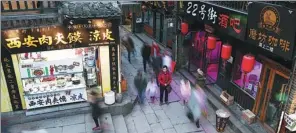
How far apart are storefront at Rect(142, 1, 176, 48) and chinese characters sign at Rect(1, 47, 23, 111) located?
Result: 32.8 ft

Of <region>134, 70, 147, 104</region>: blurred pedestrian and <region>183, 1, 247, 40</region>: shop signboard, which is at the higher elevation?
<region>183, 1, 247, 40</region>: shop signboard

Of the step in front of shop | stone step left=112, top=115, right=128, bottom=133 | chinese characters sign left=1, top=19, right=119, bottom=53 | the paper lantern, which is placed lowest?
stone step left=112, top=115, right=128, bottom=133

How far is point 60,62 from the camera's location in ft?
39.2

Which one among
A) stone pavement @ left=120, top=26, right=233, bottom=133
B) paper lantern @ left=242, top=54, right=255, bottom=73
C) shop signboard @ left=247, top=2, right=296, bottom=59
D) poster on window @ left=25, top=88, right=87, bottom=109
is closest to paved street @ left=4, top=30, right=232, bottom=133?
stone pavement @ left=120, top=26, right=233, bottom=133

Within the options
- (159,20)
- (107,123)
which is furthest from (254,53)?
(159,20)

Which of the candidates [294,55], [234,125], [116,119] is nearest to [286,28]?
[294,55]

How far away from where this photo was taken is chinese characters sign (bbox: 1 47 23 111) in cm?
1076

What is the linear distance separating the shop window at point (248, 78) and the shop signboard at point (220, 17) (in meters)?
1.54

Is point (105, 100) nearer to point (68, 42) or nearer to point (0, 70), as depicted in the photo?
point (68, 42)

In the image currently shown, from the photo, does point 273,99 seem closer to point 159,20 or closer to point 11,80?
point 11,80

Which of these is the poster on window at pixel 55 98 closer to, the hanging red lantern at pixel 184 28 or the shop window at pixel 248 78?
the hanging red lantern at pixel 184 28

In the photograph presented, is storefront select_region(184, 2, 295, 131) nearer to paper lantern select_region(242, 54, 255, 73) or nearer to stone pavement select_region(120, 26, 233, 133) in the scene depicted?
paper lantern select_region(242, 54, 255, 73)

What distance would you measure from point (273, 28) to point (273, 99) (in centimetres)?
319

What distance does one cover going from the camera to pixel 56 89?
12133 millimetres
